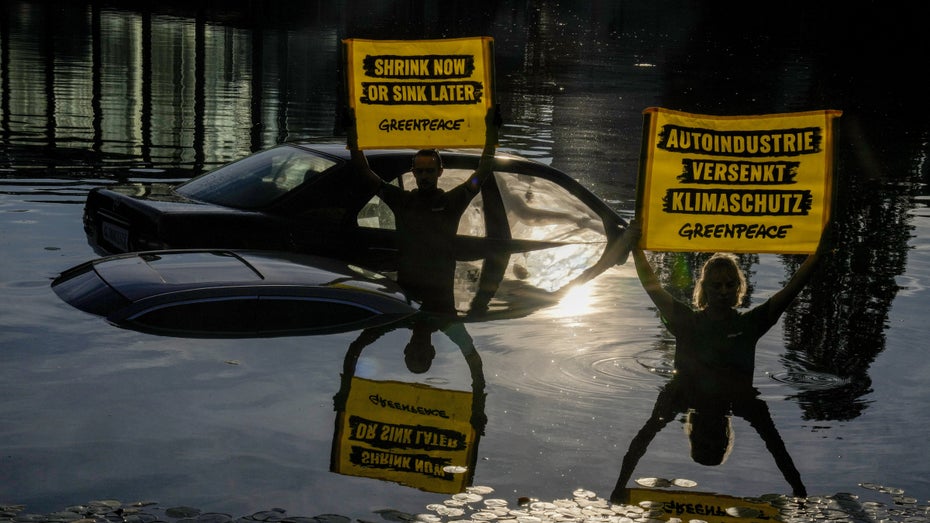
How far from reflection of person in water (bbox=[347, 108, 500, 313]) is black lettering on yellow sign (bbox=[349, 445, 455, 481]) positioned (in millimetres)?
3275

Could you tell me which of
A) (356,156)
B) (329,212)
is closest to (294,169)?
(329,212)

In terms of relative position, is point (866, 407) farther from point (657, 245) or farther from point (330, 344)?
point (330, 344)

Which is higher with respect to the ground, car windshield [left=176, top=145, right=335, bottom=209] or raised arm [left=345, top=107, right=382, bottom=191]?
raised arm [left=345, top=107, right=382, bottom=191]

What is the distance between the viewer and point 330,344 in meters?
9.18

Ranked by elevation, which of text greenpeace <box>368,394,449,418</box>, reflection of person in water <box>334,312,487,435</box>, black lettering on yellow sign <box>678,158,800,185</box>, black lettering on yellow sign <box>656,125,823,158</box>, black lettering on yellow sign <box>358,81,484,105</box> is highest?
black lettering on yellow sign <box>358,81,484,105</box>

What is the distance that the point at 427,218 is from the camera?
33.1 feet

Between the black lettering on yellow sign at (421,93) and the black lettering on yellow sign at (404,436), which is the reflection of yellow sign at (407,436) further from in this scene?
the black lettering on yellow sign at (421,93)

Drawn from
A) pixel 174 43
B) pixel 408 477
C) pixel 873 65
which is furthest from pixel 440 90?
pixel 873 65

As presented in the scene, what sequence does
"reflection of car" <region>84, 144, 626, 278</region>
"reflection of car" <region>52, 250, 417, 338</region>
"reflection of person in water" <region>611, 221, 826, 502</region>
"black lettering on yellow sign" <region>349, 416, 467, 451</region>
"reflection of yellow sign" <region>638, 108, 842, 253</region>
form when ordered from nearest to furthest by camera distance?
"black lettering on yellow sign" <region>349, 416, 467, 451</region> < "reflection of person in water" <region>611, 221, 826, 502</region> < "reflection of yellow sign" <region>638, 108, 842, 253</region> < "reflection of car" <region>52, 250, 417, 338</region> < "reflection of car" <region>84, 144, 626, 278</region>

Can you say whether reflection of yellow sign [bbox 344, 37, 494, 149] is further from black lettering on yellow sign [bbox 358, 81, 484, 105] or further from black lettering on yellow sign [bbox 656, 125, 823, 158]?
black lettering on yellow sign [bbox 656, 125, 823, 158]

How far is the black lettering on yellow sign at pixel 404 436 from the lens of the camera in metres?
7.14

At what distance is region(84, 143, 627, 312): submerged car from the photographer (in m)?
10.6

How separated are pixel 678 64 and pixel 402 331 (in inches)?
1413

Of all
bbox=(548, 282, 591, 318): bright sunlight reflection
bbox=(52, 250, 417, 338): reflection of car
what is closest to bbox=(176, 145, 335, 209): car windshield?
bbox=(52, 250, 417, 338): reflection of car
